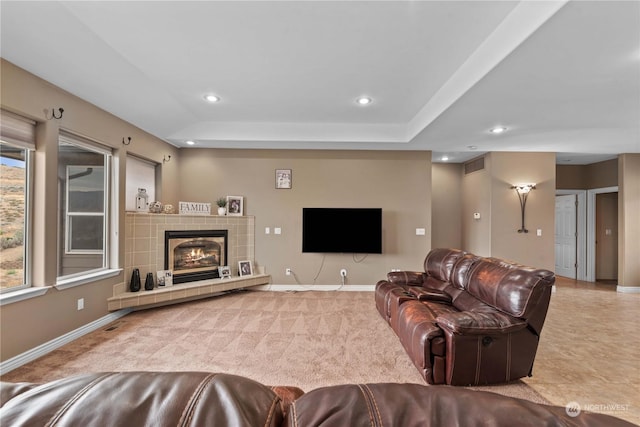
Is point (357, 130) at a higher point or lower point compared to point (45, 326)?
higher

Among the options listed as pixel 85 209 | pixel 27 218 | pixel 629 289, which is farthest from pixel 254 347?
pixel 629 289

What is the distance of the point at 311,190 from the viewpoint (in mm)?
5141

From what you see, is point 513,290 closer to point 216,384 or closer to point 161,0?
point 216,384

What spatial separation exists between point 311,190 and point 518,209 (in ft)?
12.7

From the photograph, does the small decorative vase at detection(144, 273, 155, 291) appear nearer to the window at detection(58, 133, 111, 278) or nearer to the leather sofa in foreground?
the window at detection(58, 133, 111, 278)

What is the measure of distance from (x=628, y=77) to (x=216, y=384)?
3945mm

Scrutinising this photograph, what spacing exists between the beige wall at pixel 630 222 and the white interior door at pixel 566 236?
1124 mm

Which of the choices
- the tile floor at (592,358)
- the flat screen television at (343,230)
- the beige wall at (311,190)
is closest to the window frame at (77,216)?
the beige wall at (311,190)

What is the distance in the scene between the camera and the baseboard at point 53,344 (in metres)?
2.39

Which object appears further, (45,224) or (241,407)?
(45,224)

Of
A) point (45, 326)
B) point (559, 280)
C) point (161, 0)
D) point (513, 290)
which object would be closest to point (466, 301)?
point (513, 290)

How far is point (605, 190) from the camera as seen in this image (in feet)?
19.3

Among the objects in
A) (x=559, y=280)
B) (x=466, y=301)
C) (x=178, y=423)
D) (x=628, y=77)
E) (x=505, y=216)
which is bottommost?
(x=559, y=280)

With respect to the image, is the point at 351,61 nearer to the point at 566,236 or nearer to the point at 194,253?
the point at 194,253
